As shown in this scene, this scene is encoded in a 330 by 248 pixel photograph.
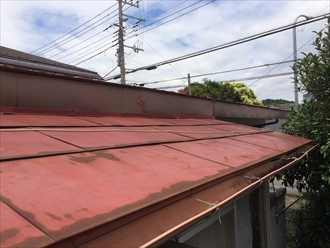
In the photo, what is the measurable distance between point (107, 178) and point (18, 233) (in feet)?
2.08

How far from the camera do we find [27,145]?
5.90 feet

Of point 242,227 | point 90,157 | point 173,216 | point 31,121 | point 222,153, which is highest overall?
point 31,121

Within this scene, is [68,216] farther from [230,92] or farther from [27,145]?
[230,92]

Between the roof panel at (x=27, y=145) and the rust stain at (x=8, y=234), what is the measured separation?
2.55ft

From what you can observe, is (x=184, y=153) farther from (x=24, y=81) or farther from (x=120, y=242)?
(x=24, y=81)

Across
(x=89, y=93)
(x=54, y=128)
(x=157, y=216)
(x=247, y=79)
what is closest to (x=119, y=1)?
(x=247, y=79)

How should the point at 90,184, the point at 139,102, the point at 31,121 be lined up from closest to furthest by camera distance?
1. the point at 90,184
2. the point at 31,121
3. the point at 139,102

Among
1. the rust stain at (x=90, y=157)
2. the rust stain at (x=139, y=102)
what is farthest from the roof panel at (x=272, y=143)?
the rust stain at (x=90, y=157)

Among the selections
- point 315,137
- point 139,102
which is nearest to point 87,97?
point 139,102

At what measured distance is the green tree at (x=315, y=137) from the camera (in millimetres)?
4523

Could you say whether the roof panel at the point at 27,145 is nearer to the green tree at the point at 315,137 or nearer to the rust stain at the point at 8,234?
the rust stain at the point at 8,234

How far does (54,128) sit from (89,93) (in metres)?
1.40

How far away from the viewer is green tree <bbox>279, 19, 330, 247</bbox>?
4.52m

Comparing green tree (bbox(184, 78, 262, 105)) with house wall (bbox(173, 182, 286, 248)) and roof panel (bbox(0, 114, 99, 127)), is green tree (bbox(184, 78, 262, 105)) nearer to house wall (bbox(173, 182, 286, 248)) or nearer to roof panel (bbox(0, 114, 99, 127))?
house wall (bbox(173, 182, 286, 248))
